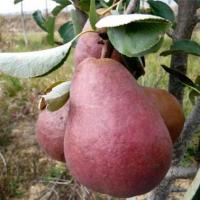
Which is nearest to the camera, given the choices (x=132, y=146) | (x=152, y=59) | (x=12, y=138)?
(x=132, y=146)

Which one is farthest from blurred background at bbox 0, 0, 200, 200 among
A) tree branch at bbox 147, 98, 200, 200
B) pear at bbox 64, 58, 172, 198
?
pear at bbox 64, 58, 172, 198

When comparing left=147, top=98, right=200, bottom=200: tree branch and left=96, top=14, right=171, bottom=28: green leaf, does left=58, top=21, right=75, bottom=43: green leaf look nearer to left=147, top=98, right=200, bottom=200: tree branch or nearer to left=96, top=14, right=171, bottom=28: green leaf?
left=147, top=98, right=200, bottom=200: tree branch

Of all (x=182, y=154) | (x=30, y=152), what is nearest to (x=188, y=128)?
(x=182, y=154)

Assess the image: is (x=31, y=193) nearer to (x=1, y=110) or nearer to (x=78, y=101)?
(x=1, y=110)

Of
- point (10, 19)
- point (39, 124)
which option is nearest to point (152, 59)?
point (39, 124)

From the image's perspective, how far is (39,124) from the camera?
553 mm

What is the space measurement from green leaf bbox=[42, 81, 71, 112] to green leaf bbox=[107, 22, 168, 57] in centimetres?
8

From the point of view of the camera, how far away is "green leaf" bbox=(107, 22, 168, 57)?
0.44 meters

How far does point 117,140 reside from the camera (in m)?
0.43

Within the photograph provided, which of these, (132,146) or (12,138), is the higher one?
(132,146)

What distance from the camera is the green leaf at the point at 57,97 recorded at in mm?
495

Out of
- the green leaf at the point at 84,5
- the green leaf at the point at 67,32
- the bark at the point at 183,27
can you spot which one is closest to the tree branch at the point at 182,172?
the bark at the point at 183,27

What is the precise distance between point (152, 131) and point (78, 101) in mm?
79

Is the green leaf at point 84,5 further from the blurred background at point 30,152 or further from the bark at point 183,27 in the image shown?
the blurred background at point 30,152
